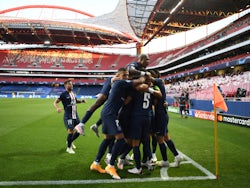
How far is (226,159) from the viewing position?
620 cm

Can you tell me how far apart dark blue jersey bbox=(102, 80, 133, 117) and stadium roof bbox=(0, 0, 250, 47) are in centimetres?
3116

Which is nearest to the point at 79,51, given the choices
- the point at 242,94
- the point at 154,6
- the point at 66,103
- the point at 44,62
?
the point at 44,62

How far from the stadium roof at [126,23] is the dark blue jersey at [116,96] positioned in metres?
31.2

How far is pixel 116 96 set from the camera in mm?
4711

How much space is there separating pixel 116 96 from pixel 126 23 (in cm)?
4452

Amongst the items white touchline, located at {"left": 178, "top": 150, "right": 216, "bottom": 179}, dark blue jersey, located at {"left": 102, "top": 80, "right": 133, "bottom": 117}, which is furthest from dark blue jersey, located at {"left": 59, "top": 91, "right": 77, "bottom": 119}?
white touchline, located at {"left": 178, "top": 150, "right": 216, "bottom": 179}

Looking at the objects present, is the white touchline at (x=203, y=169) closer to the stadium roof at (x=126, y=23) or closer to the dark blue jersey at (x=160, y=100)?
the dark blue jersey at (x=160, y=100)

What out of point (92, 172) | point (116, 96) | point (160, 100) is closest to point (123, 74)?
point (116, 96)

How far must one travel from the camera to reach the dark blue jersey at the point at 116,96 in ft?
15.3

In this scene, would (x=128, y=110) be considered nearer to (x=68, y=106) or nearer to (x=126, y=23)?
(x=68, y=106)

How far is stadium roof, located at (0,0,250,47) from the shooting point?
119 ft

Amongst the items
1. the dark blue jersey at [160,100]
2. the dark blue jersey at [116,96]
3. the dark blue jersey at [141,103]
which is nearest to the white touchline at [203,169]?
the dark blue jersey at [160,100]

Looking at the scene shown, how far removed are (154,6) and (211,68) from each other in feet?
43.1

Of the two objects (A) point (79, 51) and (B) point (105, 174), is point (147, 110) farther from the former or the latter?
(A) point (79, 51)
